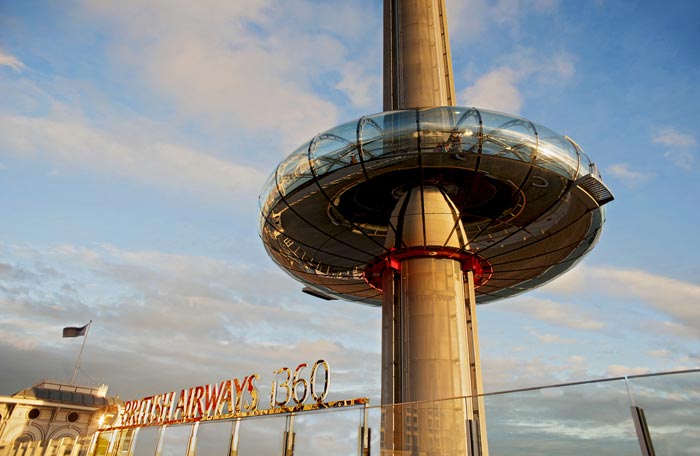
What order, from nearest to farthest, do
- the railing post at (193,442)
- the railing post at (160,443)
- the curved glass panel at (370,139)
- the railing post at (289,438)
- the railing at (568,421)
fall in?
the railing at (568,421)
the railing post at (289,438)
the curved glass panel at (370,139)
the railing post at (193,442)
the railing post at (160,443)

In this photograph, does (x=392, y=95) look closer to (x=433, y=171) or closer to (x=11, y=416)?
(x=433, y=171)

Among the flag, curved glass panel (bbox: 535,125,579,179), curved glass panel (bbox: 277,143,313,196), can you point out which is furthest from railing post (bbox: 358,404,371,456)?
the flag

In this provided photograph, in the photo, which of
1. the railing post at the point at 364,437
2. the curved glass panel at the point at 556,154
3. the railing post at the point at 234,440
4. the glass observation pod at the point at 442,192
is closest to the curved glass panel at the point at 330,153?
the glass observation pod at the point at 442,192

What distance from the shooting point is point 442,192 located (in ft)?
76.8

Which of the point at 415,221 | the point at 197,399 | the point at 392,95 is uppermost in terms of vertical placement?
the point at 392,95

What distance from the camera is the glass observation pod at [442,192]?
1873cm

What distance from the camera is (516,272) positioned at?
29.2 metres

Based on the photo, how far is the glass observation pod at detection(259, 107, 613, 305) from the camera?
1873cm

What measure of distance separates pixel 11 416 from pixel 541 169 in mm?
61270

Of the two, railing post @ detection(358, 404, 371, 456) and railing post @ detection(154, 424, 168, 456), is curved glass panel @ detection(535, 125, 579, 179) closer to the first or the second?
railing post @ detection(358, 404, 371, 456)

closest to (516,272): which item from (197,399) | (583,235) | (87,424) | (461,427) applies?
(583,235)

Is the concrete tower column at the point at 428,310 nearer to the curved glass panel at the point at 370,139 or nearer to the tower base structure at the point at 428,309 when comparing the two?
the tower base structure at the point at 428,309

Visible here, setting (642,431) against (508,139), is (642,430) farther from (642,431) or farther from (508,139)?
(508,139)

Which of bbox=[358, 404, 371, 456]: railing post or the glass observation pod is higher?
the glass observation pod
